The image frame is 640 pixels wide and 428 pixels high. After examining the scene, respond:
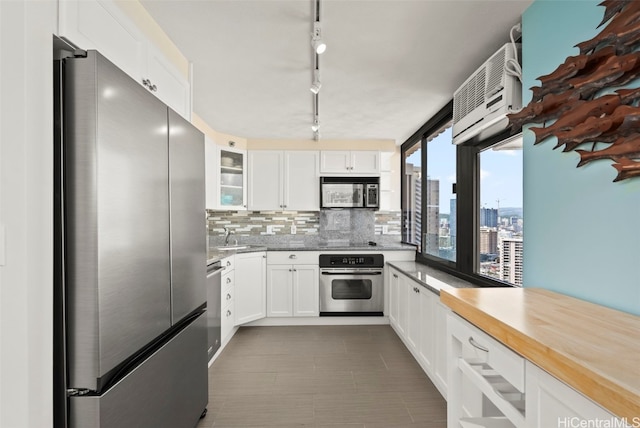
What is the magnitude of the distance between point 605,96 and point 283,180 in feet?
11.6

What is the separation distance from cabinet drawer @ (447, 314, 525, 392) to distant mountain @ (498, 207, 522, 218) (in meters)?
1.08

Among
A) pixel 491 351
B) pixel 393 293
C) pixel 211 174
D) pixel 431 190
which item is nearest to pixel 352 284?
pixel 393 293

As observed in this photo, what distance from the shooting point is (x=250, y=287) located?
377 cm

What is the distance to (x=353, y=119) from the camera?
3527 millimetres

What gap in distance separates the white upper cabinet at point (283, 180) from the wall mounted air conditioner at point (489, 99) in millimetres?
2273

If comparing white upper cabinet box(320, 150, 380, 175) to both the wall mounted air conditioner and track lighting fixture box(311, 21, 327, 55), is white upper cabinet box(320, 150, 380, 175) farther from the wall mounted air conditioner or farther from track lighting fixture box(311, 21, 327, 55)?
track lighting fixture box(311, 21, 327, 55)

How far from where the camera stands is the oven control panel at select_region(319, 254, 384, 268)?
3.98m

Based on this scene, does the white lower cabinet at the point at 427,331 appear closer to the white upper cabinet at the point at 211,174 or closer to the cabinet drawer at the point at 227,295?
the cabinet drawer at the point at 227,295

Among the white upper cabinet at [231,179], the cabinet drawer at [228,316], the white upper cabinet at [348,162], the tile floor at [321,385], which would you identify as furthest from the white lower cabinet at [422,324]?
the white upper cabinet at [231,179]

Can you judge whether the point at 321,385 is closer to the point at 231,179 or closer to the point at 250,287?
the point at 250,287

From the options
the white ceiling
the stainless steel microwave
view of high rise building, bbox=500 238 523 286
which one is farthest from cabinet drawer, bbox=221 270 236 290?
view of high rise building, bbox=500 238 523 286

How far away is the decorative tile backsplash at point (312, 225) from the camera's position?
456cm

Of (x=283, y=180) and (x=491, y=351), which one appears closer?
(x=491, y=351)

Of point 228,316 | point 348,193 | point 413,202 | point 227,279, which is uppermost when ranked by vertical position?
point 348,193
